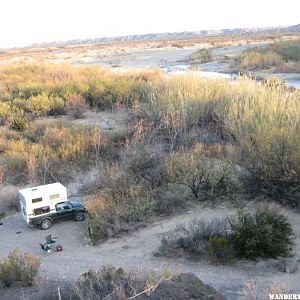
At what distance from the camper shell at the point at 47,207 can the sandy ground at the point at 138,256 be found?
0.22 meters

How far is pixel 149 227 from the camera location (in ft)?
36.0

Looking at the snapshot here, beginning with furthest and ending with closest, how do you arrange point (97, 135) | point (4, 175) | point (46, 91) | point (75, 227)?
1. point (46, 91)
2. point (97, 135)
3. point (4, 175)
4. point (75, 227)

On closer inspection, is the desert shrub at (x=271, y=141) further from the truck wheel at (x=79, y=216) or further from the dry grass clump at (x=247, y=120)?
the truck wheel at (x=79, y=216)

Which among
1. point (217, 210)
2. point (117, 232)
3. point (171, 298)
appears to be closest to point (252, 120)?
point (217, 210)

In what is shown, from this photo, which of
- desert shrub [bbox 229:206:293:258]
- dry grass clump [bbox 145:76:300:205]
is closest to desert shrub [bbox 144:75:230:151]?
dry grass clump [bbox 145:76:300:205]

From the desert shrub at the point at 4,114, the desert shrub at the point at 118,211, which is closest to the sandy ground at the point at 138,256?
the desert shrub at the point at 118,211

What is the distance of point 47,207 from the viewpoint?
458 inches

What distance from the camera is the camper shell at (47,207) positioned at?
11.4 metres

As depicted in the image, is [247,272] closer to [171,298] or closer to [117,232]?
[171,298]

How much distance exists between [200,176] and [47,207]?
12.7ft

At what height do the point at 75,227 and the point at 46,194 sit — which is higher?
the point at 46,194

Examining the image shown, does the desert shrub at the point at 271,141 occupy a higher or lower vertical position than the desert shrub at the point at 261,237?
higher

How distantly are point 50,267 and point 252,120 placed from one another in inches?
278

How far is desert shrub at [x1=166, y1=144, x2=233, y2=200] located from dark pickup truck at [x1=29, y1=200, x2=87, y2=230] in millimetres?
2524
